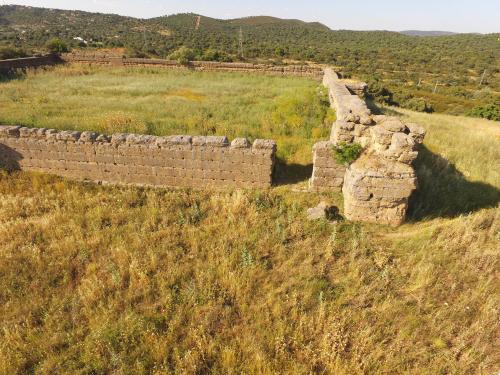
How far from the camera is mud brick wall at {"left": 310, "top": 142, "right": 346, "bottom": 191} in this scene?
21.4ft

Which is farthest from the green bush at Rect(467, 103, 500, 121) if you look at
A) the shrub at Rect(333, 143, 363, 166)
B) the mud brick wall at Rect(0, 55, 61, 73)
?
the mud brick wall at Rect(0, 55, 61, 73)

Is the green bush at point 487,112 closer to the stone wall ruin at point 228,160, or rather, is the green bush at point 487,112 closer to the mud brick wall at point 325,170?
the stone wall ruin at point 228,160

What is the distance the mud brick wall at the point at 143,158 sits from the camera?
6906 mm

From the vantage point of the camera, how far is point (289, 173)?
7.91 metres

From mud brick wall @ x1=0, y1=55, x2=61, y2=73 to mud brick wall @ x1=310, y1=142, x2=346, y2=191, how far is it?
2432 centimetres

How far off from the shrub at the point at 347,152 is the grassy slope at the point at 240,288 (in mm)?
902


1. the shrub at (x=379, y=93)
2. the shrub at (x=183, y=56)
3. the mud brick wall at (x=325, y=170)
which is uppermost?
the shrub at (x=183, y=56)

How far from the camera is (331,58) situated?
165ft

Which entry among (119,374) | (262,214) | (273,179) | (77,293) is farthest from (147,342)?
(273,179)

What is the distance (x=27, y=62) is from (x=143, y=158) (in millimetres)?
22277

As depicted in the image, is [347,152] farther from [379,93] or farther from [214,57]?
[214,57]

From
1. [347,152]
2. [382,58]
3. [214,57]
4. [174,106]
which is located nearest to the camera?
[347,152]

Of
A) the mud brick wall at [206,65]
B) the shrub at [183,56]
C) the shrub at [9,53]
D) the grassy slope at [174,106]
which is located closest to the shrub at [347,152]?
the grassy slope at [174,106]

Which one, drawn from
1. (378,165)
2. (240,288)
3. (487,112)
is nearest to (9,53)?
(240,288)
